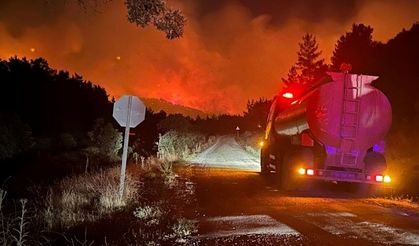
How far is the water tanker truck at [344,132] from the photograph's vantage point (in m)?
13.8

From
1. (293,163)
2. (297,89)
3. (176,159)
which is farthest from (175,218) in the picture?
(176,159)

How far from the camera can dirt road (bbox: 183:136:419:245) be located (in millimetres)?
7641

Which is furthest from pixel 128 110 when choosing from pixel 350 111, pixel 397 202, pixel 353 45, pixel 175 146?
pixel 353 45

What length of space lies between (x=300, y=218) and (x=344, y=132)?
5.02 metres

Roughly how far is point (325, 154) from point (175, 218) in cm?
628

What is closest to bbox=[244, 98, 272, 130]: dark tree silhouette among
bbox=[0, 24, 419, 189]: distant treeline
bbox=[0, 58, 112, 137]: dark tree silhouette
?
bbox=[0, 24, 419, 189]: distant treeline

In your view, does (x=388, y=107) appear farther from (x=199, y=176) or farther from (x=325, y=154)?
(x=199, y=176)

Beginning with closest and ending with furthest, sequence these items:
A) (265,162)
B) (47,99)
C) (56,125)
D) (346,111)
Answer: (346,111)
(265,162)
(56,125)
(47,99)

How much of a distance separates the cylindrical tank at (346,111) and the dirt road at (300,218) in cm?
182

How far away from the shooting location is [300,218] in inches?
377

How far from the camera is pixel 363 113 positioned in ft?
45.3

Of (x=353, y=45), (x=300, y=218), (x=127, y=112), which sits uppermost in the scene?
(x=353, y=45)

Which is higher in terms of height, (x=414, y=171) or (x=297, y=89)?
(x=297, y=89)

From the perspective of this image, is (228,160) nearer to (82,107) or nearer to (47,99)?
(47,99)
